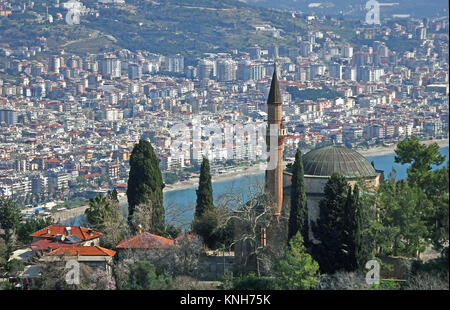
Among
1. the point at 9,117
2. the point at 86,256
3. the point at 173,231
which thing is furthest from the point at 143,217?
the point at 9,117

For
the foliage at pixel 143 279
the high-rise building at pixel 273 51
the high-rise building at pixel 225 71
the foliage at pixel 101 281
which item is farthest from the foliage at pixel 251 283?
the high-rise building at pixel 273 51

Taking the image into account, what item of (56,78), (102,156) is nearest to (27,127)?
(102,156)

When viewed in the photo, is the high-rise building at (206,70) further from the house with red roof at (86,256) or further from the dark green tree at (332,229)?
the dark green tree at (332,229)

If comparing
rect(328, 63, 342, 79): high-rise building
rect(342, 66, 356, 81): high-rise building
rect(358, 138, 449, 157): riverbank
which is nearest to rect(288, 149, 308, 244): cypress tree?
rect(358, 138, 449, 157): riverbank

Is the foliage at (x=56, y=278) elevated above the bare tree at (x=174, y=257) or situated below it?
below
